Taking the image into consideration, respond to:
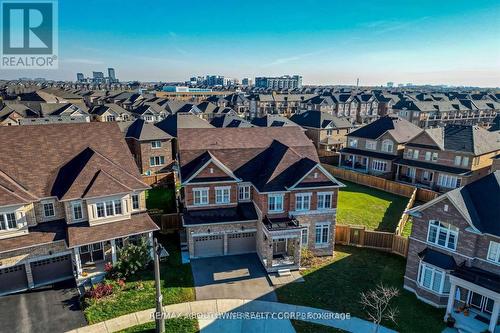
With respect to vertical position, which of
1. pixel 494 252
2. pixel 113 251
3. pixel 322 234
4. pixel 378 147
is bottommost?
pixel 113 251

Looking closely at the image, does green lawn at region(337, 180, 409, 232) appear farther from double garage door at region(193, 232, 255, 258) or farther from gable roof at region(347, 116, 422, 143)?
gable roof at region(347, 116, 422, 143)

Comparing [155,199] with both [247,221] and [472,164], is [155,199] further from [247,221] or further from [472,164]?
[472,164]

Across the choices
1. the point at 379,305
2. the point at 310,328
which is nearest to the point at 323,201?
the point at 379,305

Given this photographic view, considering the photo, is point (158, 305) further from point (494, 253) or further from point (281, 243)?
point (494, 253)

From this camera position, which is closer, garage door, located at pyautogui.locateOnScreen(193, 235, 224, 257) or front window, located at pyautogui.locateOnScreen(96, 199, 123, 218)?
front window, located at pyautogui.locateOnScreen(96, 199, 123, 218)

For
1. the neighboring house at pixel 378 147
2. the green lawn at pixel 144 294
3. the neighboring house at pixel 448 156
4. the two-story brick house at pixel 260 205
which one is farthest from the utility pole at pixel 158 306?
the neighboring house at pixel 378 147

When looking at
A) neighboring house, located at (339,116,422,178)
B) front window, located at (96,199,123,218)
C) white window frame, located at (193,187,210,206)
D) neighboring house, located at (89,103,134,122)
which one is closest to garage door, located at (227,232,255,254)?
white window frame, located at (193,187,210,206)
